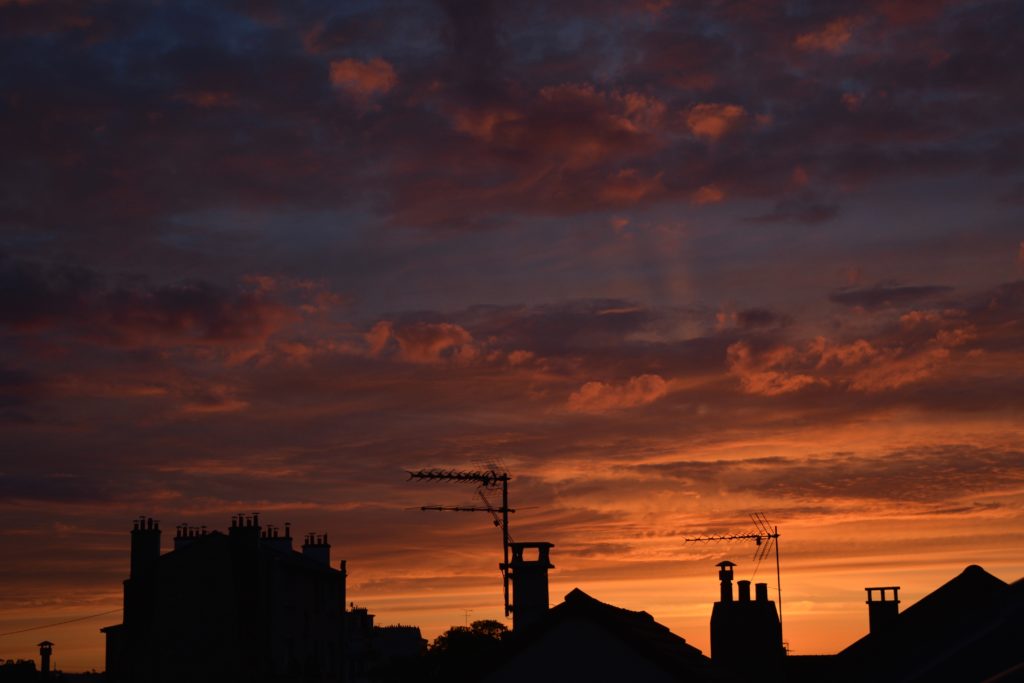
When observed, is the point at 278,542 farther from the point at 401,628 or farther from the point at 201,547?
the point at 401,628

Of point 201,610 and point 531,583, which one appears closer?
point 531,583

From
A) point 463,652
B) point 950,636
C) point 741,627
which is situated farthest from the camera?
point 463,652

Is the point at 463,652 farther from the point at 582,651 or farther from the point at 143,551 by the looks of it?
the point at 582,651

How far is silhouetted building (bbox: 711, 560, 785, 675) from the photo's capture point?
36.1 m

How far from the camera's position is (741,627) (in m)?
36.2

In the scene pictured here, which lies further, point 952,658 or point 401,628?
point 401,628

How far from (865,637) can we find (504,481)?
143 feet

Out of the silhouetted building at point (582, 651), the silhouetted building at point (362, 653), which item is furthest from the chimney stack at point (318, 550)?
the silhouetted building at point (582, 651)

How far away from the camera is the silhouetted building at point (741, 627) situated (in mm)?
36062

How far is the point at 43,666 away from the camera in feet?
260

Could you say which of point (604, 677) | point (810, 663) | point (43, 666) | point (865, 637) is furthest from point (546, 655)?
point (43, 666)

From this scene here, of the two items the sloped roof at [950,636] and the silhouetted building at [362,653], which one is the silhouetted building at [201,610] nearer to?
the silhouetted building at [362,653]

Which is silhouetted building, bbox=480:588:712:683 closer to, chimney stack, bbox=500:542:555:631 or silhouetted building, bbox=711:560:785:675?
chimney stack, bbox=500:542:555:631

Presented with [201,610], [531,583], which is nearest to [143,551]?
[201,610]
